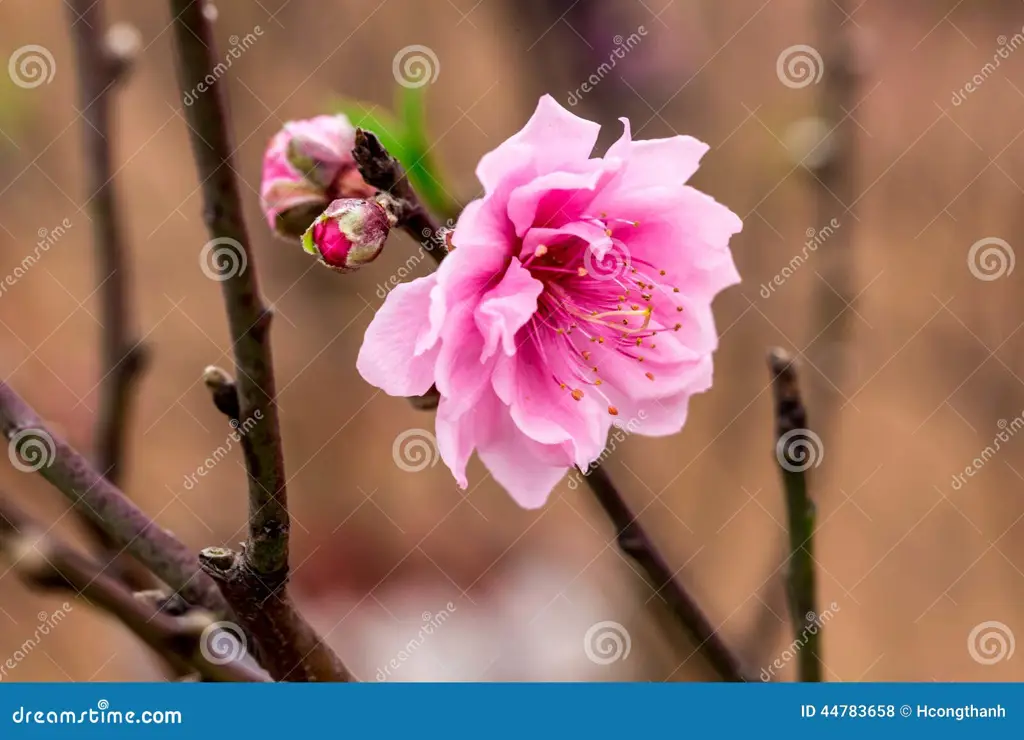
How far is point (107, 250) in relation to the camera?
0.88m

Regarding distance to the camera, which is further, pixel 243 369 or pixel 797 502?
pixel 797 502

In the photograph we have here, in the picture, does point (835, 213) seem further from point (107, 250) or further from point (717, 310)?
point (107, 250)

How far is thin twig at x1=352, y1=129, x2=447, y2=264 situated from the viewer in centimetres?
57

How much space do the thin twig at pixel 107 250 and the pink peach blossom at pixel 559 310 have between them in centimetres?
40

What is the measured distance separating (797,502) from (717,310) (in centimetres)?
83

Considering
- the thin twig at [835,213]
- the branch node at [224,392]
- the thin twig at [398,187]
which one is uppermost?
the thin twig at [835,213]

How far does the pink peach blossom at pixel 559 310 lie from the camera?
1.93ft

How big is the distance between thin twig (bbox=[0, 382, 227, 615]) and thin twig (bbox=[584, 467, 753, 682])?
10.8 inches

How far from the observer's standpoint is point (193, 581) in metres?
0.64

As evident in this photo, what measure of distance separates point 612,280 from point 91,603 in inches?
17.7

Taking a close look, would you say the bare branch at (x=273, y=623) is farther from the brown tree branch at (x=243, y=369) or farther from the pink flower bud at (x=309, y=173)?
the pink flower bud at (x=309, y=173)

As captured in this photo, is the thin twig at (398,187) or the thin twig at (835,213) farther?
the thin twig at (835,213)

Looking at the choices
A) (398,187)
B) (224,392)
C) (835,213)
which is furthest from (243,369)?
(835,213)

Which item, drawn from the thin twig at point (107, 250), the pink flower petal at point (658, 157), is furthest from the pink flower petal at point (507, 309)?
the thin twig at point (107, 250)
